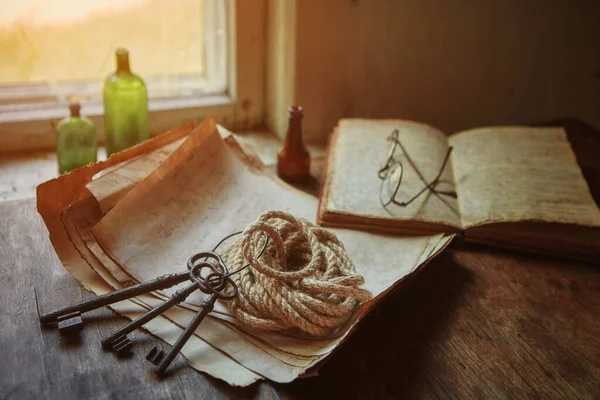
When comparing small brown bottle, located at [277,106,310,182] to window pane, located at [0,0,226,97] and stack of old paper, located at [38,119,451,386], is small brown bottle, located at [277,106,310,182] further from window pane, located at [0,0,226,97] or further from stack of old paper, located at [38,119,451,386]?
window pane, located at [0,0,226,97]

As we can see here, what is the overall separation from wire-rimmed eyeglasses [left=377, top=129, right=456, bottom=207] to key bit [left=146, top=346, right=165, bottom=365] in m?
0.54

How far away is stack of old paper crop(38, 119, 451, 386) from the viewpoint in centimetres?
88

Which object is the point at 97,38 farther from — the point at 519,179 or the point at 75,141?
the point at 519,179

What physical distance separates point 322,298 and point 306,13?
0.86 meters

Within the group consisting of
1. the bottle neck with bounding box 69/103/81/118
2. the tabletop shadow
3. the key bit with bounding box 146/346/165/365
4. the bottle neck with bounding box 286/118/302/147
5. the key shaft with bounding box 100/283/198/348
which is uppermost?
the bottle neck with bounding box 69/103/81/118

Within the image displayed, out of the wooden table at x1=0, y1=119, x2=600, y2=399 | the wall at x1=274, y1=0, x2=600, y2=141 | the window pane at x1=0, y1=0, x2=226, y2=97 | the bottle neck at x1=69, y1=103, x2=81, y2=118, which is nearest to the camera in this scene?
the wooden table at x1=0, y1=119, x2=600, y2=399

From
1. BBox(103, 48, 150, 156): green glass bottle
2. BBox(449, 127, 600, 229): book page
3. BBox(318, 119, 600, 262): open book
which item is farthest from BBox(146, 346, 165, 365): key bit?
BBox(103, 48, 150, 156): green glass bottle

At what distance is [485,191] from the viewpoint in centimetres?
124

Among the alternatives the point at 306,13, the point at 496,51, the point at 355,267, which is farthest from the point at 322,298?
the point at 496,51

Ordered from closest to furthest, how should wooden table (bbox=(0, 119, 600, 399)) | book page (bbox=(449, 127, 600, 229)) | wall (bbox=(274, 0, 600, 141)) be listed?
wooden table (bbox=(0, 119, 600, 399))
book page (bbox=(449, 127, 600, 229))
wall (bbox=(274, 0, 600, 141))

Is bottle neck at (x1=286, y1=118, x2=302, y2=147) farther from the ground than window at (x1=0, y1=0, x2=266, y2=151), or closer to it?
closer to it

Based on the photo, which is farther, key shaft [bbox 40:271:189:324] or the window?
the window

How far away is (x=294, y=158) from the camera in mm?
1408

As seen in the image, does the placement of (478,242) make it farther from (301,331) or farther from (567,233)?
(301,331)
